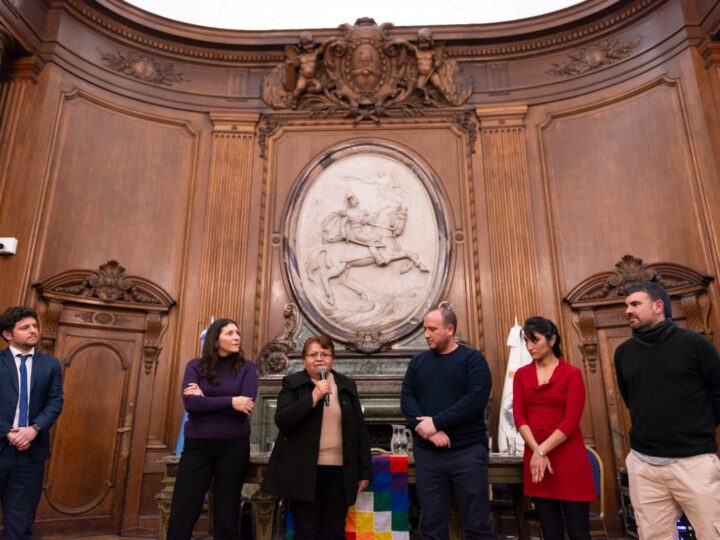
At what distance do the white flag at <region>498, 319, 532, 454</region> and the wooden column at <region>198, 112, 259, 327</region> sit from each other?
2.77 metres

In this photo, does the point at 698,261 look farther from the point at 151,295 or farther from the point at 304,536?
the point at 151,295

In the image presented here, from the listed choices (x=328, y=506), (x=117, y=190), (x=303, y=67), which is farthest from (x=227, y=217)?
(x=328, y=506)


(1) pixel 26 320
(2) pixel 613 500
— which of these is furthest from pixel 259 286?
(2) pixel 613 500

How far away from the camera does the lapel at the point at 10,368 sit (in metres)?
2.94

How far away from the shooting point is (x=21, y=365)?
9.82 feet

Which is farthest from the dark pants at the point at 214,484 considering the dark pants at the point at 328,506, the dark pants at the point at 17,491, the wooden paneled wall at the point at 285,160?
the wooden paneled wall at the point at 285,160

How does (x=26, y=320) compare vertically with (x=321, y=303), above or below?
below

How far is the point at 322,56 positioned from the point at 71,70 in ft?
8.90

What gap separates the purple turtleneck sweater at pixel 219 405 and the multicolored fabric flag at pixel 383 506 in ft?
2.32

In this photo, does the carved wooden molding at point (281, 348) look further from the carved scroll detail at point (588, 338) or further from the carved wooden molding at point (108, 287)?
the carved scroll detail at point (588, 338)

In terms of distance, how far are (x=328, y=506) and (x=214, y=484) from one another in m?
0.60

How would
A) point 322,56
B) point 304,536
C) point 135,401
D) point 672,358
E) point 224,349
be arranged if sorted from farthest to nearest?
point 322,56
point 135,401
point 224,349
point 304,536
point 672,358

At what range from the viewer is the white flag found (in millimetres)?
4840

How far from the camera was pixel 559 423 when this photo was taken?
244cm
